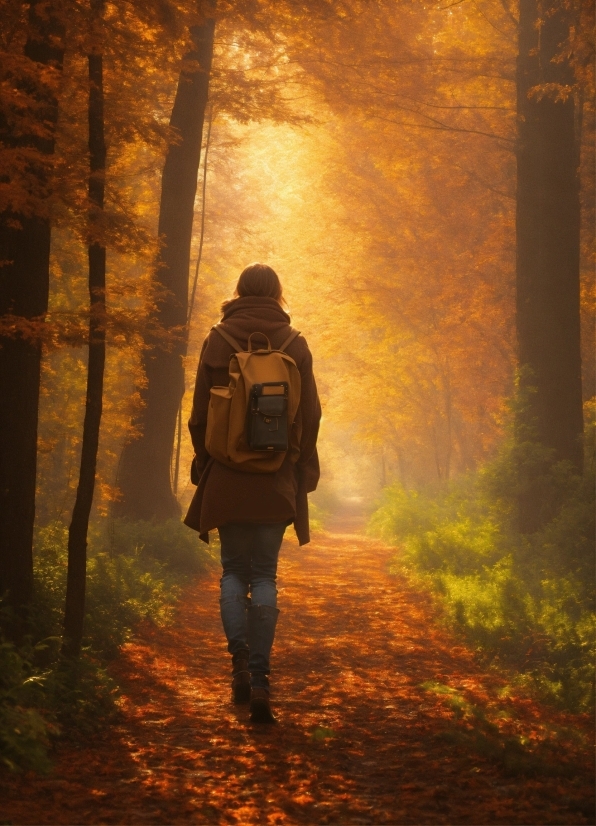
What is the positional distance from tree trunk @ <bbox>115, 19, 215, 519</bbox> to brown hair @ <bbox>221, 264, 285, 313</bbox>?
263 inches

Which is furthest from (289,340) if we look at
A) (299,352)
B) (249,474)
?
(249,474)

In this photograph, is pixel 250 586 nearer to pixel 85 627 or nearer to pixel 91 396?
pixel 91 396

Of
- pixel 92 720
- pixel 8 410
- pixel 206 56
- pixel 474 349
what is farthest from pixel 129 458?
pixel 474 349

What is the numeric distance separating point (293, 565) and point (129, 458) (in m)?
4.03

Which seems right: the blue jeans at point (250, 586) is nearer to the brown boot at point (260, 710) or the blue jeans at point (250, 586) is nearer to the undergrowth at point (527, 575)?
the brown boot at point (260, 710)

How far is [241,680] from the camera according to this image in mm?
4926

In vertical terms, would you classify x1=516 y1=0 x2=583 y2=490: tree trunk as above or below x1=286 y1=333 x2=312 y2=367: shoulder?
above

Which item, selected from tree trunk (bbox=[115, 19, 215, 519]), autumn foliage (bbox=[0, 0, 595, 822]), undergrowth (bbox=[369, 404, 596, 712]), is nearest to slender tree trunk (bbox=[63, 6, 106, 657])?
autumn foliage (bbox=[0, 0, 595, 822])

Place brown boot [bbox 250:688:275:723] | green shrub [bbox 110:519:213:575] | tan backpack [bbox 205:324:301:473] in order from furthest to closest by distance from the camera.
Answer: green shrub [bbox 110:519:213:575], tan backpack [bbox 205:324:301:473], brown boot [bbox 250:688:275:723]

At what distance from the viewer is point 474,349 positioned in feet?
66.4

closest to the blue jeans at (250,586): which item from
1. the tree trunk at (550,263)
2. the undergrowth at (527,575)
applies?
the undergrowth at (527,575)

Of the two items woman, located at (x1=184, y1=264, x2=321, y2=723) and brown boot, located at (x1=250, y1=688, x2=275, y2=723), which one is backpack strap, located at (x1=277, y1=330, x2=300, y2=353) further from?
brown boot, located at (x1=250, y1=688, x2=275, y2=723)

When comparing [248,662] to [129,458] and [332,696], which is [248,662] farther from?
[129,458]

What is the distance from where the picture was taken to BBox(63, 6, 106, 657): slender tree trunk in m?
5.39
